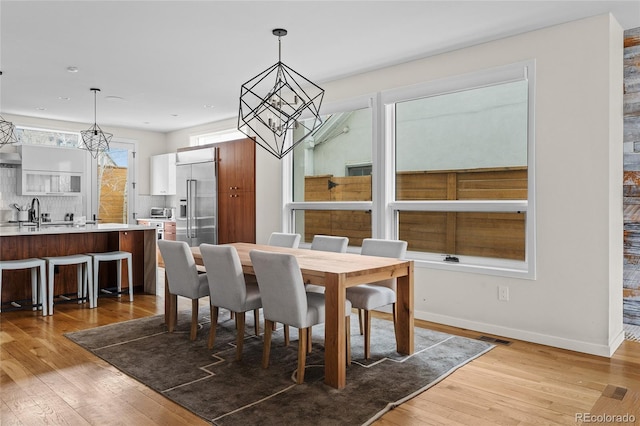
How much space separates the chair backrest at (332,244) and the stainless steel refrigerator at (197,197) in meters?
3.15

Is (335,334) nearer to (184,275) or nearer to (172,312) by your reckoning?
(184,275)

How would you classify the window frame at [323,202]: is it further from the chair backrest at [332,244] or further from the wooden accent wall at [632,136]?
the wooden accent wall at [632,136]

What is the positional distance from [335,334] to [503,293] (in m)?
1.90

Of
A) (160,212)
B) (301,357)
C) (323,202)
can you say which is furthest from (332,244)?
(160,212)

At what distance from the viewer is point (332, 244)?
14.3 feet

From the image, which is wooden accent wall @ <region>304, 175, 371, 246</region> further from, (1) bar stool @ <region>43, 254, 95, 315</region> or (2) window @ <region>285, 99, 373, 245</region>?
(1) bar stool @ <region>43, 254, 95, 315</region>

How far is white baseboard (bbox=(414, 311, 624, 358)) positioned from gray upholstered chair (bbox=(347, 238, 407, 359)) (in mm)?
920

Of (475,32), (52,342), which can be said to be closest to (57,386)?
(52,342)

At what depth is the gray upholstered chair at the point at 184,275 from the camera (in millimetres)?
3693

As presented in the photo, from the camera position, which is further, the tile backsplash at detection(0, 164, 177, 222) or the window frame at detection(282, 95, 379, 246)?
the tile backsplash at detection(0, 164, 177, 222)

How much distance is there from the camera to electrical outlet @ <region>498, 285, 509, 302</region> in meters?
3.96

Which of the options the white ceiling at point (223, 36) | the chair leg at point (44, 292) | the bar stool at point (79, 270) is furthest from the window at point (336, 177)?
Result: the chair leg at point (44, 292)

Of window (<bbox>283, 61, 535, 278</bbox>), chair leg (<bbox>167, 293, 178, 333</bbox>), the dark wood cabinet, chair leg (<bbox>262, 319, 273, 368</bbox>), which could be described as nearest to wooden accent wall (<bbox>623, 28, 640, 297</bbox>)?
window (<bbox>283, 61, 535, 278</bbox>)

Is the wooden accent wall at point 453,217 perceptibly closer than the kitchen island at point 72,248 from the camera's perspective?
Yes
